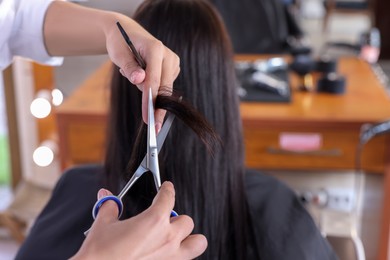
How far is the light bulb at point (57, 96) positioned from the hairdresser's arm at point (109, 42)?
1.14 metres

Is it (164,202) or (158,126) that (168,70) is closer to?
(158,126)

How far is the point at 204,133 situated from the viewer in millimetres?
722

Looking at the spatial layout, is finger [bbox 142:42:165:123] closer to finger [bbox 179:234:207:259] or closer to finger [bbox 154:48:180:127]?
finger [bbox 154:48:180:127]

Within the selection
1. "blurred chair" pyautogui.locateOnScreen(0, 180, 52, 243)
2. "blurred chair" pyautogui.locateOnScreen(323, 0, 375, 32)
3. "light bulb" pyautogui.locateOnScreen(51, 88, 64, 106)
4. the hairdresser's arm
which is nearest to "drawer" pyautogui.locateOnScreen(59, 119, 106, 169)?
"light bulb" pyautogui.locateOnScreen(51, 88, 64, 106)

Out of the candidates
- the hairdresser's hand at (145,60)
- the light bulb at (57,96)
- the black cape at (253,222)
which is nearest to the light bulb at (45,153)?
the light bulb at (57,96)

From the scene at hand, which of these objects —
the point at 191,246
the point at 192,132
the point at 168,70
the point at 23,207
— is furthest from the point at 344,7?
the point at 191,246

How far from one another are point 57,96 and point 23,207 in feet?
1.93

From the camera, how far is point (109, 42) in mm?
849

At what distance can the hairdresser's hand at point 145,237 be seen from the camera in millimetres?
524

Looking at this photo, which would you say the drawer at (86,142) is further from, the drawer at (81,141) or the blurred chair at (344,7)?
the blurred chair at (344,7)

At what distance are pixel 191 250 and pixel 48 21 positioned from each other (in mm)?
554

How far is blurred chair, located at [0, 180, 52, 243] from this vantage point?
2.44 metres

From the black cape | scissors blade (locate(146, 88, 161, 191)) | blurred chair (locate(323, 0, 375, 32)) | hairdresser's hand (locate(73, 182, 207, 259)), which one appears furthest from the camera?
blurred chair (locate(323, 0, 375, 32))

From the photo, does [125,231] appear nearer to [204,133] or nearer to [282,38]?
[204,133]
